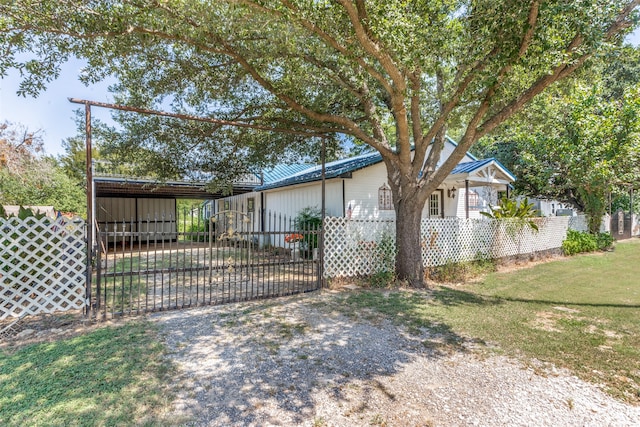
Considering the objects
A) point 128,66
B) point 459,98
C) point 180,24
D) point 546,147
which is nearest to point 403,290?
point 459,98

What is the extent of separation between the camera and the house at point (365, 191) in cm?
1100

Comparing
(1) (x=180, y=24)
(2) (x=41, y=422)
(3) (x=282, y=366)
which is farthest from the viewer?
(1) (x=180, y=24)

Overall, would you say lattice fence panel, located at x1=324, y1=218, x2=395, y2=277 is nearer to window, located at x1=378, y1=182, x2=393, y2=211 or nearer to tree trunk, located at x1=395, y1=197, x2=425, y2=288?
tree trunk, located at x1=395, y1=197, x2=425, y2=288

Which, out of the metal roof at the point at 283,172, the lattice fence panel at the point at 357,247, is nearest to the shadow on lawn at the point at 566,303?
the lattice fence panel at the point at 357,247

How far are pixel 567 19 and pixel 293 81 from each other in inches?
187

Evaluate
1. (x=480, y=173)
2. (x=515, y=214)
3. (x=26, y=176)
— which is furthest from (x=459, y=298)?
(x=26, y=176)

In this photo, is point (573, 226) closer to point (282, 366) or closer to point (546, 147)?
point (546, 147)

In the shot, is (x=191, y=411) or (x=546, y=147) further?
(x=546, y=147)

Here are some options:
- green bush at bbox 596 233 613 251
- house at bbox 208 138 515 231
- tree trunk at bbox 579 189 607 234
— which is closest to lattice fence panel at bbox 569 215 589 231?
tree trunk at bbox 579 189 607 234

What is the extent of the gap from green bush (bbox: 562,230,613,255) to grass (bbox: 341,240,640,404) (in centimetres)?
415

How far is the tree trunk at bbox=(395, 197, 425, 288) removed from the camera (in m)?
7.40

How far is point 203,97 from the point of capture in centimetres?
804

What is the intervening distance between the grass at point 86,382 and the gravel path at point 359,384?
27cm

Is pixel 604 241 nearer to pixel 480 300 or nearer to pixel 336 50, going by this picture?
pixel 480 300
